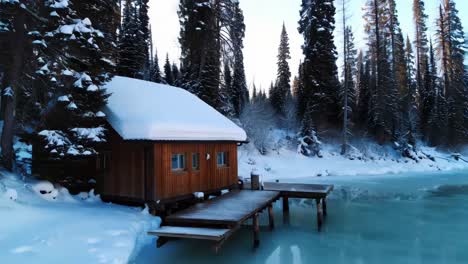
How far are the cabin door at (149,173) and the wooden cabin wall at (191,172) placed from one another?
0.11 m

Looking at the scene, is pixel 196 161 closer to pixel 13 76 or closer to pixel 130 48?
pixel 13 76

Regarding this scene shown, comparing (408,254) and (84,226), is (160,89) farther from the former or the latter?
(408,254)

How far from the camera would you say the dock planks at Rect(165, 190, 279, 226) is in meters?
8.12

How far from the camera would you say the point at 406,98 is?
107 ft

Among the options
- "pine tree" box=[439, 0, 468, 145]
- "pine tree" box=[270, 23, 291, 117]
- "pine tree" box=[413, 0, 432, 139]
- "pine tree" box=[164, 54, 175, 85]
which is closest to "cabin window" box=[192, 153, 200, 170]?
"pine tree" box=[270, 23, 291, 117]

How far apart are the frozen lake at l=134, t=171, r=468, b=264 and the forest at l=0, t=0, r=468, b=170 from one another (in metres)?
4.85

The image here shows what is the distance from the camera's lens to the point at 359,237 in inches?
401

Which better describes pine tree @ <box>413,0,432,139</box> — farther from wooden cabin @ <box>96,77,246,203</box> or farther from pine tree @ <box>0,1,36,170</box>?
pine tree @ <box>0,1,36,170</box>

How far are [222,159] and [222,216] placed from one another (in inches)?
174

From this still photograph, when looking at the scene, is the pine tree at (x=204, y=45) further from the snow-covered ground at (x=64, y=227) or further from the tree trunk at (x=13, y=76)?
the snow-covered ground at (x=64, y=227)

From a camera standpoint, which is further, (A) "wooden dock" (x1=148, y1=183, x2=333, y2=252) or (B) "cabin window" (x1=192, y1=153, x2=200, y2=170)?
(B) "cabin window" (x1=192, y1=153, x2=200, y2=170)

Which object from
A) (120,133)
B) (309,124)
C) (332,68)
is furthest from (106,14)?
(332,68)

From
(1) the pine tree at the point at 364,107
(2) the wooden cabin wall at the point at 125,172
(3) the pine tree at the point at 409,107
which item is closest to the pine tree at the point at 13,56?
(2) the wooden cabin wall at the point at 125,172

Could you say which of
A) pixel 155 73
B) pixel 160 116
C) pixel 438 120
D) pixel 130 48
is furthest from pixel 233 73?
pixel 438 120
